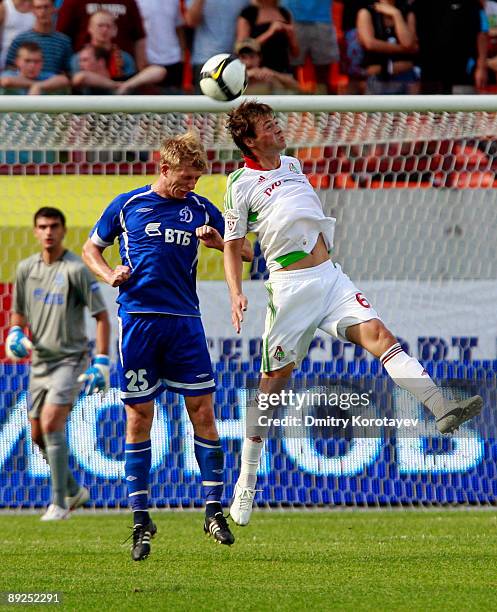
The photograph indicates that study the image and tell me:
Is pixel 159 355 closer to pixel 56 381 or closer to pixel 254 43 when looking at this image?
pixel 56 381

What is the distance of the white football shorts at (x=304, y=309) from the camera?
7.16m

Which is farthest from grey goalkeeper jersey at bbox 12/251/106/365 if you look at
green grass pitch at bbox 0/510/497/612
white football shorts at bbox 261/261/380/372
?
white football shorts at bbox 261/261/380/372

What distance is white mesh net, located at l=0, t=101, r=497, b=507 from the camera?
9.98 meters

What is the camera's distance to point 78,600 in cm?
555

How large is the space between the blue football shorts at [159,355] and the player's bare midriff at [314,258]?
27.6 inches

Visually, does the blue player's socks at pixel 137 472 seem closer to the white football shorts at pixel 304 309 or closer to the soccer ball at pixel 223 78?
the white football shorts at pixel 304 309

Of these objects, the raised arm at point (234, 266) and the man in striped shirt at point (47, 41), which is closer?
the raised arm at point (234, 266)

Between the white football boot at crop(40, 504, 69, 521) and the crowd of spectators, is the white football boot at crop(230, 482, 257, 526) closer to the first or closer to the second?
the white football boot at crop(40, 504, 69, 521)

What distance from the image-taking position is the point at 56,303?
9758 mm

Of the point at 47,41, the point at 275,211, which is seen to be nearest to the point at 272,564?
the point at 275,211

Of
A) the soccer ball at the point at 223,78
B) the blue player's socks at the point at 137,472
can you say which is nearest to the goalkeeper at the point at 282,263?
the blue player's socks at the point at 137,472

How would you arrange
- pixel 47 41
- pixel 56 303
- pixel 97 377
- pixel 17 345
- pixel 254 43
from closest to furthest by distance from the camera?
pixel 97 377, pixel 17 345, pixel 56 303, pixel 254 43, pixel 47 41

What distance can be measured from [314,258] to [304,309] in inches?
12.8

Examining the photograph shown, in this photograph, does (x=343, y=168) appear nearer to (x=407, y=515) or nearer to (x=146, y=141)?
(x=146, y=141)
